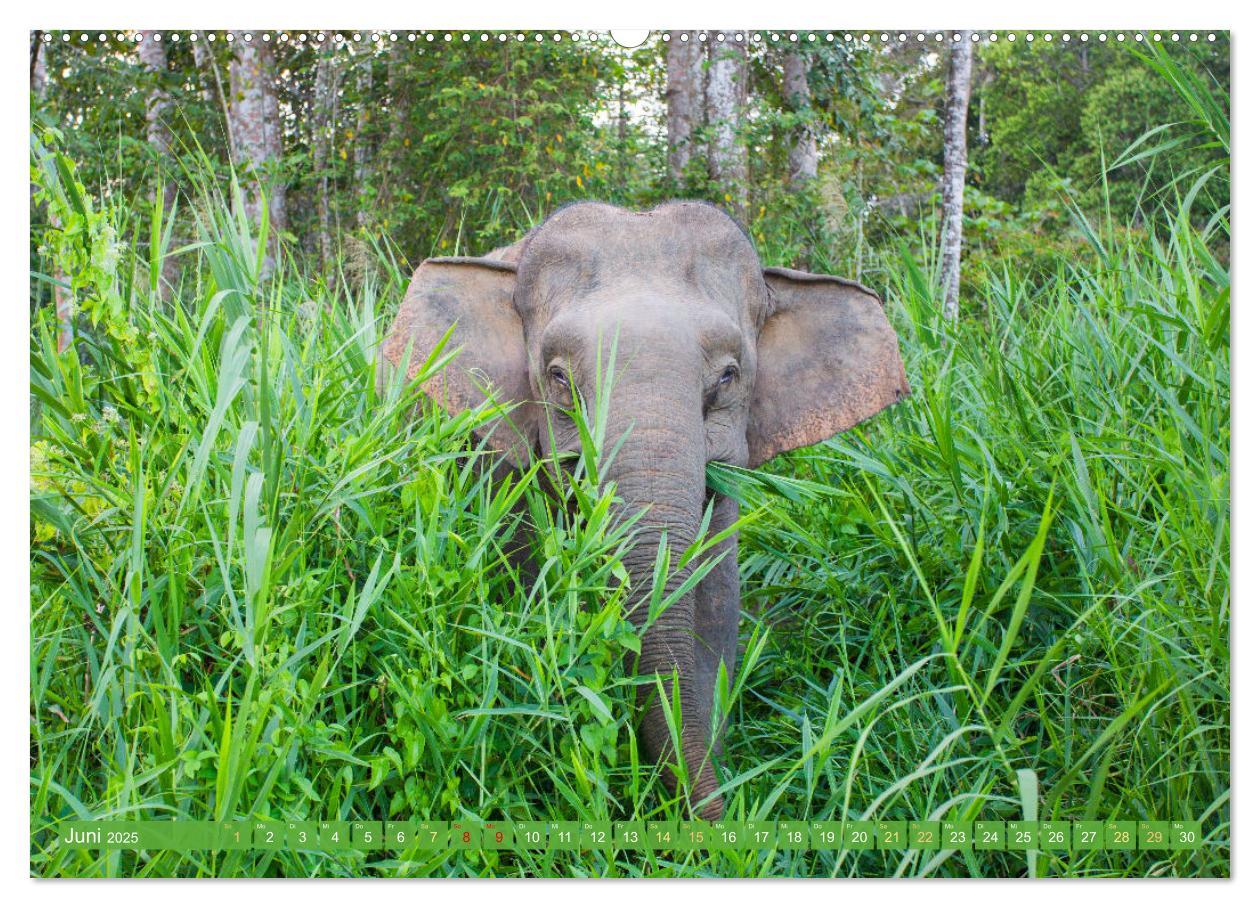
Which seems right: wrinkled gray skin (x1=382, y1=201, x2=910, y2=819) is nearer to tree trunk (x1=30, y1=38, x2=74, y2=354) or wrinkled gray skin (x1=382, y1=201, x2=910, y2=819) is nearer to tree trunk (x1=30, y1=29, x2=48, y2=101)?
tree trunk (x1=30, y1=38, x2=74, y2=354)

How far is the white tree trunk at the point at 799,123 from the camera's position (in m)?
5.87

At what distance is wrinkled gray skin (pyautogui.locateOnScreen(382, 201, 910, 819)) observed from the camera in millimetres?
2996

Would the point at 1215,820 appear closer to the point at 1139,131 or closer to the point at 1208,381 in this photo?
the point at 1208,381

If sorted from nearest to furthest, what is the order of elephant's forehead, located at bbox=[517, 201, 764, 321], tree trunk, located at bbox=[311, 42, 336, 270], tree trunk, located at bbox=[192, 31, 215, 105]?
elephant's forehead, located at bbox=[517, 201, 764, 321] < tree trunk, located at bbox=[192, 31, 215, 105] < tree trunk, located at bbox=[311, 42, 336, 270]

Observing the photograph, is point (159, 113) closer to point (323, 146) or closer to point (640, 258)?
point (323, 146)

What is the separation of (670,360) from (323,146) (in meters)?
3.19

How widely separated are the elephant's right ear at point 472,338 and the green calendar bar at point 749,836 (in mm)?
1242

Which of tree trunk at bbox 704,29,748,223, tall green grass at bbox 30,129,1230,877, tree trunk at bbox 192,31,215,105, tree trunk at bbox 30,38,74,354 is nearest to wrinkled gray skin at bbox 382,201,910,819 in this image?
tall green grass at bbox 30,129,1230,877

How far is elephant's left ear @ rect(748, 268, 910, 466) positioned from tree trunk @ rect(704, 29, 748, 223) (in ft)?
6.23

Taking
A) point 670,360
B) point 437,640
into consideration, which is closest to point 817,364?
point 670,360

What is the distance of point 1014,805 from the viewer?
272 centimetres

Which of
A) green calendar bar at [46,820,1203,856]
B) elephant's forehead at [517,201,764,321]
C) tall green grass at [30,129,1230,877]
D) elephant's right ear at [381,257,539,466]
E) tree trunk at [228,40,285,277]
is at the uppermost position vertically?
tree trunk at [228,40,285,277]

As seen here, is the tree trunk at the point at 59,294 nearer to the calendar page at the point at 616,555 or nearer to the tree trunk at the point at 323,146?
the calendar page at the point at 616,555

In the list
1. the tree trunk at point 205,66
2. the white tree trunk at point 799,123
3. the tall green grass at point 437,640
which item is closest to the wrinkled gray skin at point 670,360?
the tall green grass at point 437,640
